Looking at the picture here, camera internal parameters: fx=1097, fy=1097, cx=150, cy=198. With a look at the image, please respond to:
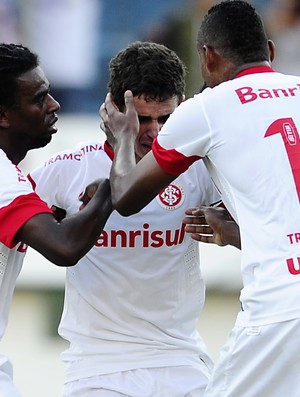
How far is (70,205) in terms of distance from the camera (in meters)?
4.93

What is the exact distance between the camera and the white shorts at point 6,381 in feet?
14.7

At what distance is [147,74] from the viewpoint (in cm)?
494

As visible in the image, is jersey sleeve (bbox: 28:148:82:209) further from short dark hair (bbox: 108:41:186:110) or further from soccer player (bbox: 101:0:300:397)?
soccer player (bbox: 101:0:300:397)

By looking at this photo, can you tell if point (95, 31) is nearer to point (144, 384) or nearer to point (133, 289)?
point (133, 289)

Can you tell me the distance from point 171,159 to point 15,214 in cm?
70

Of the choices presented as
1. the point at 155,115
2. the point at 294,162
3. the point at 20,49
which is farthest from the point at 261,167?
the point at 20,49

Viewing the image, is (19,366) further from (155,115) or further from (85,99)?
(155,115)

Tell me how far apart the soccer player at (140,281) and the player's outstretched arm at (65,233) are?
48 centimetres

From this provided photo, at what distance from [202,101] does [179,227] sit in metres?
0.93

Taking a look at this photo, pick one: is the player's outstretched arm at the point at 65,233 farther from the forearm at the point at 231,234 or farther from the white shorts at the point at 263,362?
the white shorts at the point at 263,362

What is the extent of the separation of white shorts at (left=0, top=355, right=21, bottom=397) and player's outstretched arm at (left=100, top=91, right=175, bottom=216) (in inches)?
33.8

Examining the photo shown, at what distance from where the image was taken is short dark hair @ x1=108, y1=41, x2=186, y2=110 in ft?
16.2

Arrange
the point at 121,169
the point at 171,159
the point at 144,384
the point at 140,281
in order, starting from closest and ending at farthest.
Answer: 1. the point at 171,159
2. the point at 121,169
3. the point at 144,384
4. the point at 140,281

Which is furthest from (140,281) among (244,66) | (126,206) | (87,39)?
(87,39)
